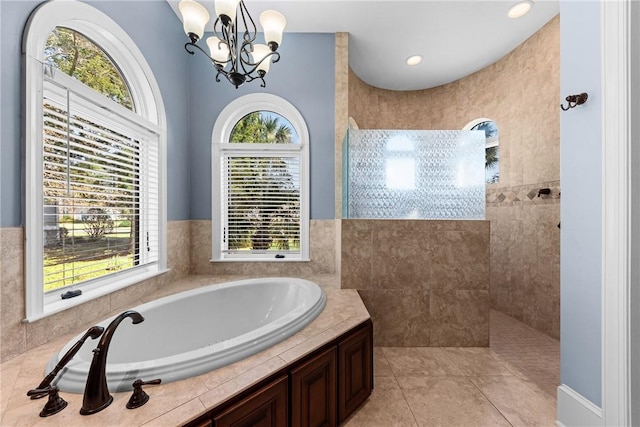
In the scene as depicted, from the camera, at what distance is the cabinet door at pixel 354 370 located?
4.28 feet

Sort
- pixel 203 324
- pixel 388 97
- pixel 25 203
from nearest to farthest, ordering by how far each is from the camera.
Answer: pixel 25 203 → pixel 203 324 → pixel 388 97

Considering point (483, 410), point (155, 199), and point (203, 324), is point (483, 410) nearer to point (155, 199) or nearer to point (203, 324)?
point (203, 324)

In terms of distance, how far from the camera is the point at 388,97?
12.5 ft

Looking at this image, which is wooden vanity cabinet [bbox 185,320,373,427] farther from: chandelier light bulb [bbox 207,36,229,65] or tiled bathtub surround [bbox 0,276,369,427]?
chandelier light bulb [bbox 207,36,229,65]

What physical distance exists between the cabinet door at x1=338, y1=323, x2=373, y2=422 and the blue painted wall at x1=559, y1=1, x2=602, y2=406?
105 cm

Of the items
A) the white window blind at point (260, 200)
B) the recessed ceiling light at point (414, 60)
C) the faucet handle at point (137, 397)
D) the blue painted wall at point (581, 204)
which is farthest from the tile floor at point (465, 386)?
the recessed ceiling light at point (414, 60)

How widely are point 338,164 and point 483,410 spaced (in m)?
2.15

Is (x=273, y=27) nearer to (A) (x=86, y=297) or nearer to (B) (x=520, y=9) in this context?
(A) (x=86, y=297)

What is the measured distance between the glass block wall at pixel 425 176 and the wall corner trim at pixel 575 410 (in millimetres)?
1198

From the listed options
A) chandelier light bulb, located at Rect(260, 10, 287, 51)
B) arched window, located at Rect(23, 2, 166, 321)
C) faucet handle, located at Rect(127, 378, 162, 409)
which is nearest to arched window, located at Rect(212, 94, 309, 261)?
arched window, located at Rect(23, 2, 166, 321)

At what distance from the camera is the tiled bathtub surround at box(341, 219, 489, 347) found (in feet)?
6.79

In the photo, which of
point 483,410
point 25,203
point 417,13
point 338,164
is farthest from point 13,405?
point 417,13

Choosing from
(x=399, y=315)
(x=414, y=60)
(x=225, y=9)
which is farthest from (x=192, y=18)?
(x=414, y=60)

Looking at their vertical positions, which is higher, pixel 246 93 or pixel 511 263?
pixel 246 93
